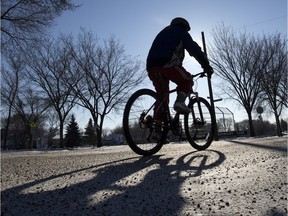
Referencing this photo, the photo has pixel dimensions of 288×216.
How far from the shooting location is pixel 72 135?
191 ft

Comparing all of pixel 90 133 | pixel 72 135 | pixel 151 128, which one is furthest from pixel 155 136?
pixel 90 133

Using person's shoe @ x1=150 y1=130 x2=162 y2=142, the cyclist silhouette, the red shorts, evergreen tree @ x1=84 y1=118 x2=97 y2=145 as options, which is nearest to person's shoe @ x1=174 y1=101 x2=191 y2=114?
the cyclist silhouette

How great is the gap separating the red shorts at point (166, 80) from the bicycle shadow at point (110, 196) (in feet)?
5.87

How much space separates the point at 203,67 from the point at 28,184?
112 inches

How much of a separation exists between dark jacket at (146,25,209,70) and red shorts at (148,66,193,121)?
0.24 ft

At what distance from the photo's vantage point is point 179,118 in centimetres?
410

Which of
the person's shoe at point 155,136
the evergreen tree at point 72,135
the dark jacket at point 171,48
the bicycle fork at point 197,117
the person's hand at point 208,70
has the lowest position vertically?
the person's shoe at point 155,136

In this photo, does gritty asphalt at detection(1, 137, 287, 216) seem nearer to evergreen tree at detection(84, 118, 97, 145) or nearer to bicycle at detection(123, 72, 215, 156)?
bicycle at detection(123, 72, 215, 156)

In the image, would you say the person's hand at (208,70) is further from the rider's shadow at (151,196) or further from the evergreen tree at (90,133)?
the evergreen tree at (90,133)

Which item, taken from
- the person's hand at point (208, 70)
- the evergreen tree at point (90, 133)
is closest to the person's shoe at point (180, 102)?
the person's hand at point (208, 70)

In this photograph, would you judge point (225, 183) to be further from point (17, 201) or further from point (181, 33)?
point (181, 33)

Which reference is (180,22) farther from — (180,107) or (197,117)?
(197,117)

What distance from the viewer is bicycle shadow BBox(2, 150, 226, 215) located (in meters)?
1.33

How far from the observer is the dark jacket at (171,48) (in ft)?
12.3
